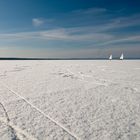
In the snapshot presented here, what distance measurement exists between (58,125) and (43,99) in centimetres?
116

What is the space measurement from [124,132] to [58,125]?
772 millimetres

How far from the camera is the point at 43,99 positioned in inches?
129

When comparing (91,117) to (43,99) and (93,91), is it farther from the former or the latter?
(93,91)

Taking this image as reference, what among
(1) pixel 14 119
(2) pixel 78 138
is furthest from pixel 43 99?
(2) pixel 78 138

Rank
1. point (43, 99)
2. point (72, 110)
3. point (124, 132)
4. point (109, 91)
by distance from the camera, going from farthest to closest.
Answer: point (109, 91)
point (43, 99)
point (72, 110)
point (124, 132)

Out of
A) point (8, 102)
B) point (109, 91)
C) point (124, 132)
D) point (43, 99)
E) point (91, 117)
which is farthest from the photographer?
point (109, 91)

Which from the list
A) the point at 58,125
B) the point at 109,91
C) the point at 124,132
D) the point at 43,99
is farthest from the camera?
the point at 109,91

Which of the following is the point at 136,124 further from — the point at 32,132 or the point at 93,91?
the point at 93,91

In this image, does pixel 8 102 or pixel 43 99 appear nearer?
pixel 8 102

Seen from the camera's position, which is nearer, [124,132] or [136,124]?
[124,132]

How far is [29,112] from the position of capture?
8.45 feet

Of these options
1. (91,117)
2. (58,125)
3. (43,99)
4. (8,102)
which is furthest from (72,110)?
(8,102)

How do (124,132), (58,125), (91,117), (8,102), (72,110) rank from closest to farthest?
(124,132), (58,125), (91,117), (72,110), (8,102)

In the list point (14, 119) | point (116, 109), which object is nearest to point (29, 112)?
point (14, 119)
